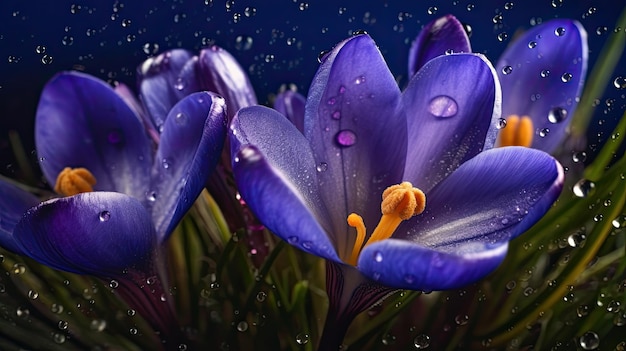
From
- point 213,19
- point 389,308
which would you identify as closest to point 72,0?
point 213,19

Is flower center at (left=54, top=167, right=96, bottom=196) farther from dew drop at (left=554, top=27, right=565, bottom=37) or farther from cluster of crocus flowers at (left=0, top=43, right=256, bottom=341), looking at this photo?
dew drop at (left=554, top=27, right=565, bottom=37)

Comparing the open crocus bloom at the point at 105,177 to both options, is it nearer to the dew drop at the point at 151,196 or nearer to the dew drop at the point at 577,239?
the dew drop at the point at 151,196

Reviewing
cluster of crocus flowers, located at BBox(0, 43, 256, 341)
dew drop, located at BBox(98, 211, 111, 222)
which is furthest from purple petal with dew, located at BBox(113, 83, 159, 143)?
dew drop, located at BBox(98, 211, 111, 222)

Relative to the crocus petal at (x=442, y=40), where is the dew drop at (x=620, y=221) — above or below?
below

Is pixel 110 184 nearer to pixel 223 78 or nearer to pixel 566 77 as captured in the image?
pixel 223 78

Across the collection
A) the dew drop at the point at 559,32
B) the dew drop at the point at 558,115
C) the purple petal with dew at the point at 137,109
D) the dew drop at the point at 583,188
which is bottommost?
the dew drop at the point at 558,115

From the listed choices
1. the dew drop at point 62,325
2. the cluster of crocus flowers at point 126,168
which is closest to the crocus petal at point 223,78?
the cluster of crocus flowers at point 126,168

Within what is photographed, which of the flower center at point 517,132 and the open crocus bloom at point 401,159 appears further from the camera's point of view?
the flower center at point 517,132
